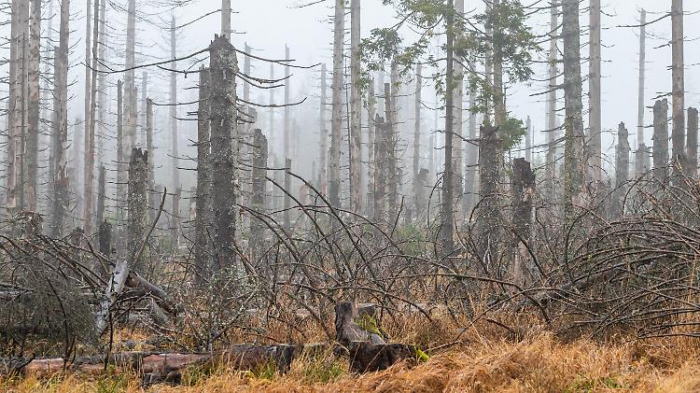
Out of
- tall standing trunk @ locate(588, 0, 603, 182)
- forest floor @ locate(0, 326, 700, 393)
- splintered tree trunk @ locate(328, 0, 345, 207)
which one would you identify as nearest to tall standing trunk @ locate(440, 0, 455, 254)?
splintered tree trunk @ locate(328, 0, 345, 207)

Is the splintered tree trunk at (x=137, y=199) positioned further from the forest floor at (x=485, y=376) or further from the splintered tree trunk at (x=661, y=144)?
the splintered tree trunk at (x=661, y=144)

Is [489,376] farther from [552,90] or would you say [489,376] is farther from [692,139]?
[552,90]

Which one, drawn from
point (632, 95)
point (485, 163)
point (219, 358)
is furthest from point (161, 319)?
point (632, 95)

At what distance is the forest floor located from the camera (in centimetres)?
447

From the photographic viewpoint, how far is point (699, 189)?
5.64 meters

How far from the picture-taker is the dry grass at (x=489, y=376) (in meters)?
4.47

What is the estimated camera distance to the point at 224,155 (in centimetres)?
799

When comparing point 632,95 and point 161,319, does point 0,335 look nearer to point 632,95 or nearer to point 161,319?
point 161,319

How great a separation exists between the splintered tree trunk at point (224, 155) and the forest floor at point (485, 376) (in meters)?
3.11

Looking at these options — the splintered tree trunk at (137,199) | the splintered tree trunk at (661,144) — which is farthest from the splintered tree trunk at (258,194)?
the splintered tree trunk at (661,144)

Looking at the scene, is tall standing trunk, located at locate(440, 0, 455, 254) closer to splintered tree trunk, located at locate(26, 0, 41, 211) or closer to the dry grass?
the dry grass

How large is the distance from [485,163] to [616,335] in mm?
6283

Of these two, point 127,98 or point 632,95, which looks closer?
point 127,98

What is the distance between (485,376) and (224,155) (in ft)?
14.7
